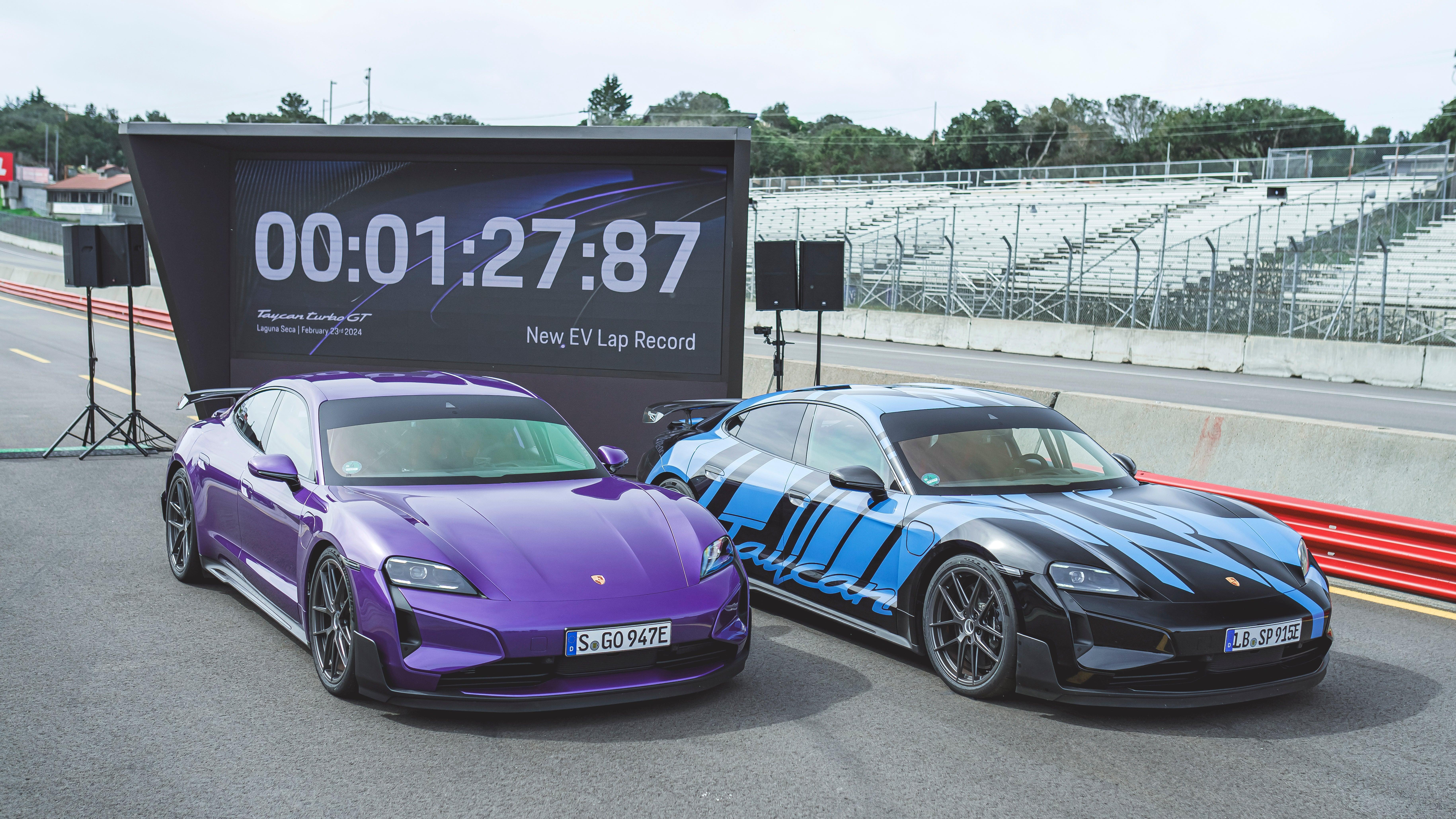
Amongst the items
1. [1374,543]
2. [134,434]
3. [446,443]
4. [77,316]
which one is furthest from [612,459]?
[77,316]

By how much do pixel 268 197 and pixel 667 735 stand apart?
970cm

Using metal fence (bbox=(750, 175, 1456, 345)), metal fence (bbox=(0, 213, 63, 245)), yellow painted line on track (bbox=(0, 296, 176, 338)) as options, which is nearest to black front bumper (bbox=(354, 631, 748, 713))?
metal fence (bbox=(750, 175, 1456, 345))

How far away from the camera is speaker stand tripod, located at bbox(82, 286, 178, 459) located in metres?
12.4

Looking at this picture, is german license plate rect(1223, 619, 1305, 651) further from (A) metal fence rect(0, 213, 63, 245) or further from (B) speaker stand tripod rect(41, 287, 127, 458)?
(A) metal fence rect(0, 213, 63, 245)

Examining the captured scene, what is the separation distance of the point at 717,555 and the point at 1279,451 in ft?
20.8

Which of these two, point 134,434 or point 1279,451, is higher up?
point 1279,451

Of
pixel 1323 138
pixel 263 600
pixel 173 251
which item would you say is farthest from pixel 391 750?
pixel 1323 138

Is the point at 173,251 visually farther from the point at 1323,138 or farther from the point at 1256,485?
the point at 1323,138

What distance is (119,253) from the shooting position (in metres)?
12.8

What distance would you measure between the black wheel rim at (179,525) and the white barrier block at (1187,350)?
22191 mm

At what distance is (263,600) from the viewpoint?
19.5 ft

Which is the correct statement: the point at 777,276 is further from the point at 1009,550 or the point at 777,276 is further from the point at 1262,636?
the point at 1262,636

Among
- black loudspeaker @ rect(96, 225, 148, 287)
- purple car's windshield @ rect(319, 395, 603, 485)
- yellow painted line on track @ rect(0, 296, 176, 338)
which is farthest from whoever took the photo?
yellow painted line on track @ rect(0, 296, 176, 338)

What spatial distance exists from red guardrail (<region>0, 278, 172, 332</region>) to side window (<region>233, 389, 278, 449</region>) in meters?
22.3
